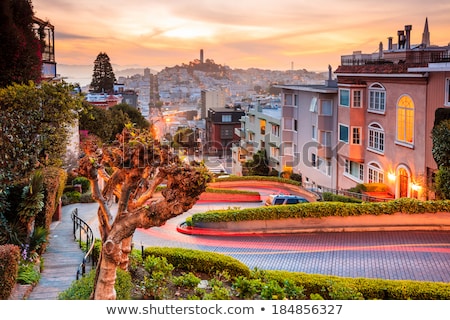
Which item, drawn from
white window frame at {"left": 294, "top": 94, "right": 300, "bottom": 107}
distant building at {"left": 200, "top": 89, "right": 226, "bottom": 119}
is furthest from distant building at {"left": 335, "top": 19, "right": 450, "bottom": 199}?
white window frame at {"left": 294, "top": 94, "right": 300, "bottom": 107}

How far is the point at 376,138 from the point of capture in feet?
51.4

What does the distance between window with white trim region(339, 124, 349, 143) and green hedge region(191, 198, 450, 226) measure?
6.48m

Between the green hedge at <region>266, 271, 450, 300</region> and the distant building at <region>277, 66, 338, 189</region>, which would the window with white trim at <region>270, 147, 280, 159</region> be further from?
the green hedge at <region>266, 271, 450, 300</region>

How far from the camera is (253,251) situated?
936 cm

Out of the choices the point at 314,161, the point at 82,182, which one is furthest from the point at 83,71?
the point at 314,161

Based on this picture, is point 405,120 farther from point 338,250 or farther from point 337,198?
point 338,250

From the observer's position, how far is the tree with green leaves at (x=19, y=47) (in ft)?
31.5

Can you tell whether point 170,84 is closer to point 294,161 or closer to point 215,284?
point 215,284

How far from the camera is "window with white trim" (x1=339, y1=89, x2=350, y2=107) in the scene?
16.8m

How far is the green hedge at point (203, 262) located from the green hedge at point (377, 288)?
17.5 inches

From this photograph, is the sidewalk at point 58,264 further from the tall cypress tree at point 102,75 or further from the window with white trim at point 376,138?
the window with white trim at point 376,138

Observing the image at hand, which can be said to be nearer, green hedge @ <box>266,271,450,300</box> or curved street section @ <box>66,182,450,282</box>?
green hedge @ <box>266,271,450,300</box>
